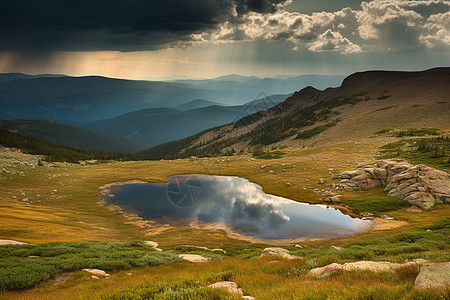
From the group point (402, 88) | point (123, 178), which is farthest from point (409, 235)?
point (402, 88)

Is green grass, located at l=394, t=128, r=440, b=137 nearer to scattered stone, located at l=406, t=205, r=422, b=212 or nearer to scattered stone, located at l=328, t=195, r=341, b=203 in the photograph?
scattered stone, located at l=328, t=195, r=341, b=203

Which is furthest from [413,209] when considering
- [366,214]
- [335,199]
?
[335,199]

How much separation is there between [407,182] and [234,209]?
31.8 metres

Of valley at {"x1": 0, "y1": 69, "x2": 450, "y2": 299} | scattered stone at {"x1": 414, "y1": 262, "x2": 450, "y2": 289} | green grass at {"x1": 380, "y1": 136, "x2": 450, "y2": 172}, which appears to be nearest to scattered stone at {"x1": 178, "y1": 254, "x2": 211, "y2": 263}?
valley at {"x1": 0, "y1": 69, "x2": 450, "y2": 299}

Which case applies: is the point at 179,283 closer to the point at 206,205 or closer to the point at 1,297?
the point at 1,297

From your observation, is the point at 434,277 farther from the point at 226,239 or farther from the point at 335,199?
the point at 335,199

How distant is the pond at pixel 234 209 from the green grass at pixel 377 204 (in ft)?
11.9

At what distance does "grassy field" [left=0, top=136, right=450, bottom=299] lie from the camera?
8.64 meters

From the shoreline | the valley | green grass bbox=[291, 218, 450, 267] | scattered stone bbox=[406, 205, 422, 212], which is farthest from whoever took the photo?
scattered stone bbox=[406, 205, 422, 212]

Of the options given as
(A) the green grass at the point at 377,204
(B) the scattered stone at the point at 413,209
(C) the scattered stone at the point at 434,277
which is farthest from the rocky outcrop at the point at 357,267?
(B) the scattered stone at the point at 413,209

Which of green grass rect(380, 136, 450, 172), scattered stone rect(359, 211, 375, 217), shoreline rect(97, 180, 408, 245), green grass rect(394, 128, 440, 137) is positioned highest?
green grass rect(394, 128, 440, 137)

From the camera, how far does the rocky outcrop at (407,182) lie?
3769 cm

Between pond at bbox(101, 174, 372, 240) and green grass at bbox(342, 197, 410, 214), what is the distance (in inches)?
142

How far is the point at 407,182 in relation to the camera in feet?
136
